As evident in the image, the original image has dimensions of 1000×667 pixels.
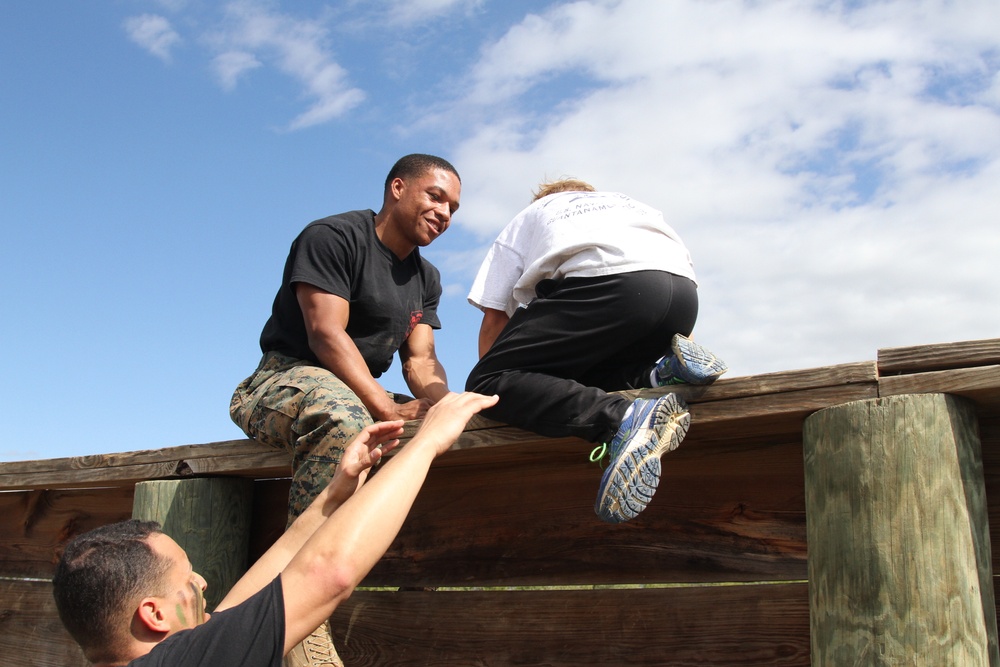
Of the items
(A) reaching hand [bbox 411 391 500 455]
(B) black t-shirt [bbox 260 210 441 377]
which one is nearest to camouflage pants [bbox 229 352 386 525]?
(B) black t-shirt [bbox 260 210 441 377]

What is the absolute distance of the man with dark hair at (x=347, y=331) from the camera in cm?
326

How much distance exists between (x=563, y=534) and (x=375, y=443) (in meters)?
1.00

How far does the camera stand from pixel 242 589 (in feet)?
8.19

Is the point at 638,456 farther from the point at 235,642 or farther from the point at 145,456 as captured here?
the point at 145,456

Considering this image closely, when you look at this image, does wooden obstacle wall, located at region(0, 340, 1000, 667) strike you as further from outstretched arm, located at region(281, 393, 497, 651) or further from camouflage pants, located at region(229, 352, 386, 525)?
outstretched arm, located at region(281, 393, 497, 651)

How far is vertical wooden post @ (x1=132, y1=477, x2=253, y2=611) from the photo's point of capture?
3734mm

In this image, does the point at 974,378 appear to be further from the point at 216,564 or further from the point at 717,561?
the point at 216,564

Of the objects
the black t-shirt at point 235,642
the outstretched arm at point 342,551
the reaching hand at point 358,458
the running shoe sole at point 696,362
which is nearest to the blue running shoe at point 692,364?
the running shoe sole at point 696,362

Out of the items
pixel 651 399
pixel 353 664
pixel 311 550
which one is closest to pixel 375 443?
pixel 311 550

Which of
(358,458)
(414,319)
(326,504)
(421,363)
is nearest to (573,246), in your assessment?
(358,458)

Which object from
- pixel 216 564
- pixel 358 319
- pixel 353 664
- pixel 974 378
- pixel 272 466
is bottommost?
pixel 353 664

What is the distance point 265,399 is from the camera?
347 centimetres

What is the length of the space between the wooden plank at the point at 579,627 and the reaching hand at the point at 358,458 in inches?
39.0

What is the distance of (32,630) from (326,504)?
286cm
